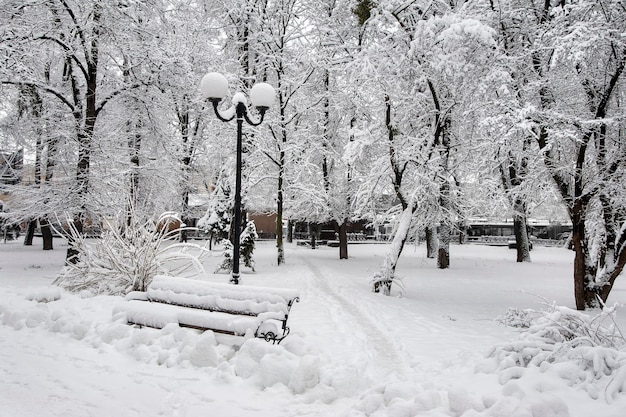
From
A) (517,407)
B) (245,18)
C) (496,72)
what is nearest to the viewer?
(517,407)

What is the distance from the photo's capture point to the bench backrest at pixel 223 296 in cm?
592

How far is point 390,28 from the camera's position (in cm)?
1226

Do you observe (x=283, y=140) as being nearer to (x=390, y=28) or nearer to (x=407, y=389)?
(x=390, y=28)

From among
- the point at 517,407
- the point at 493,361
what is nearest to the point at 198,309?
the point at 493,361

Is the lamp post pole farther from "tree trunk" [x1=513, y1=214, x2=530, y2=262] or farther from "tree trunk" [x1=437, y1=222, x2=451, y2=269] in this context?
"tree trunk" [x1=513, y1=214, x2=530, y2=262]

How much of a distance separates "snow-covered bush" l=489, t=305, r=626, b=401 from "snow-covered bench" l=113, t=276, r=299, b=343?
2.68 m

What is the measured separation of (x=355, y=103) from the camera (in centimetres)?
1370

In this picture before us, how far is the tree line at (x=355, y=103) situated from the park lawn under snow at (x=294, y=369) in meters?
3.79

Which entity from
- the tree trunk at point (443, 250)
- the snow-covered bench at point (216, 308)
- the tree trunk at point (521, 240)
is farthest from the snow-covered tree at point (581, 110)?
the tree trunk at point (521, 240)

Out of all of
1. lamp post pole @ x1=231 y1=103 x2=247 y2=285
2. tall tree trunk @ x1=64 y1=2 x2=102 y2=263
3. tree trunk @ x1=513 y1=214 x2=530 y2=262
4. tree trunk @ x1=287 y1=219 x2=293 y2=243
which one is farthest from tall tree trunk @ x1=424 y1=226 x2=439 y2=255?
lamp post pole @ x1=231 y1=103 x2=247 y2=285

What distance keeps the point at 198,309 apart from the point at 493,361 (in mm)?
4067

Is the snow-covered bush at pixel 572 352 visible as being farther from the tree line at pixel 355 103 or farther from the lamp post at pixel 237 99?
the lamp post at pixel 237 99

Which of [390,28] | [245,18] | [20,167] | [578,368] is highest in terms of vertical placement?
[245,18]

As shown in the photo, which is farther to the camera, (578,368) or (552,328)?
(552,328)
